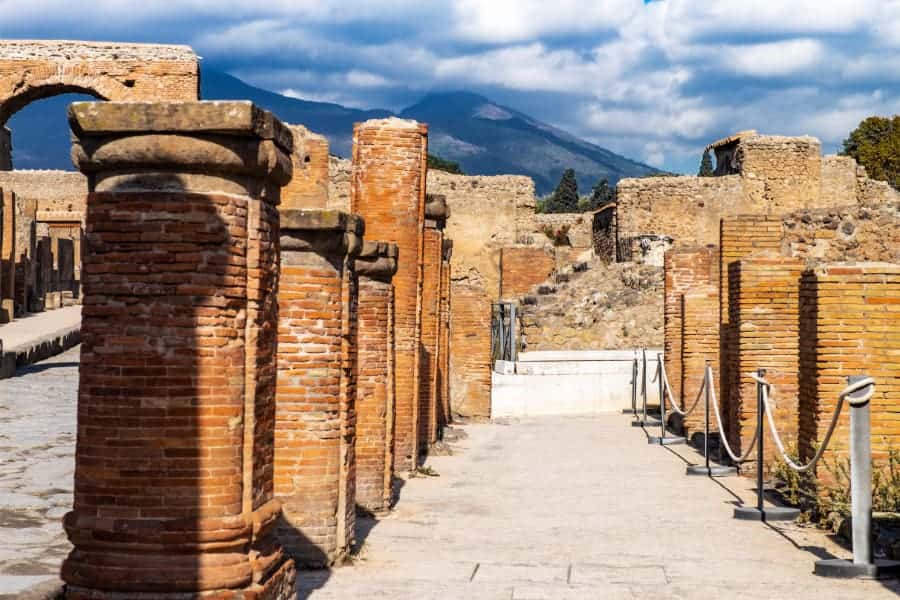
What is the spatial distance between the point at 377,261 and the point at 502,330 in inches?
587

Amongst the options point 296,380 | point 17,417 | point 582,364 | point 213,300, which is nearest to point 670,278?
point 582,364

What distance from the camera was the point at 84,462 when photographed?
16.5ft

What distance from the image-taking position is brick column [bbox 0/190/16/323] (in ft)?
82.4

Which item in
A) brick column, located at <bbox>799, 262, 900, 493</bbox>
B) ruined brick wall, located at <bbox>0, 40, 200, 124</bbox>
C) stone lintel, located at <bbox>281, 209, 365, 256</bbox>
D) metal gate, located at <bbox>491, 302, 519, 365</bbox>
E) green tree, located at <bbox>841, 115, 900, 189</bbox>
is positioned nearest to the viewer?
stone lintel, located at <bbox>281, 209, 365, 256</bbox>

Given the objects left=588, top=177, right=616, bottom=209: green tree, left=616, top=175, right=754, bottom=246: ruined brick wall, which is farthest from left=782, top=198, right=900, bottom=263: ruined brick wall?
left=588, top=177, right=616, bottom=209: green tree

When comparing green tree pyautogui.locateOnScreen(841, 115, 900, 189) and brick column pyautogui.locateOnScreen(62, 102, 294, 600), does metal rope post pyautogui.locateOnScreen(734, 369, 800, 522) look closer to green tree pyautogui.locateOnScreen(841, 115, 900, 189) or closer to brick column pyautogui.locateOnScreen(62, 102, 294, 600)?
brick column pyautogui.locateOnScreen(62, 102, 294, 600)

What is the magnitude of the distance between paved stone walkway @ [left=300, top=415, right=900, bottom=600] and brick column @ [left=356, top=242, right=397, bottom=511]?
1.37 feet

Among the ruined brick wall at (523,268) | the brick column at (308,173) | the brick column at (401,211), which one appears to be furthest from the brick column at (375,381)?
the ruined brick wall at (523,268)

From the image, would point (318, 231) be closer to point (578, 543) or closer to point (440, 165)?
point (578, 543)

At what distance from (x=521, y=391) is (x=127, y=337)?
1746 cm

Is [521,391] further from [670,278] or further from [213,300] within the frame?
[213,300]

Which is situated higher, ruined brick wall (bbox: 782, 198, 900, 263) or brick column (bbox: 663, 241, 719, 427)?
ruined brick wall (bbox: 782, 198, 900, 263)

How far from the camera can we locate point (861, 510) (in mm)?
7621

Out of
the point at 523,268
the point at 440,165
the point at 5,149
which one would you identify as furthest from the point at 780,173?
the point at 440,165
